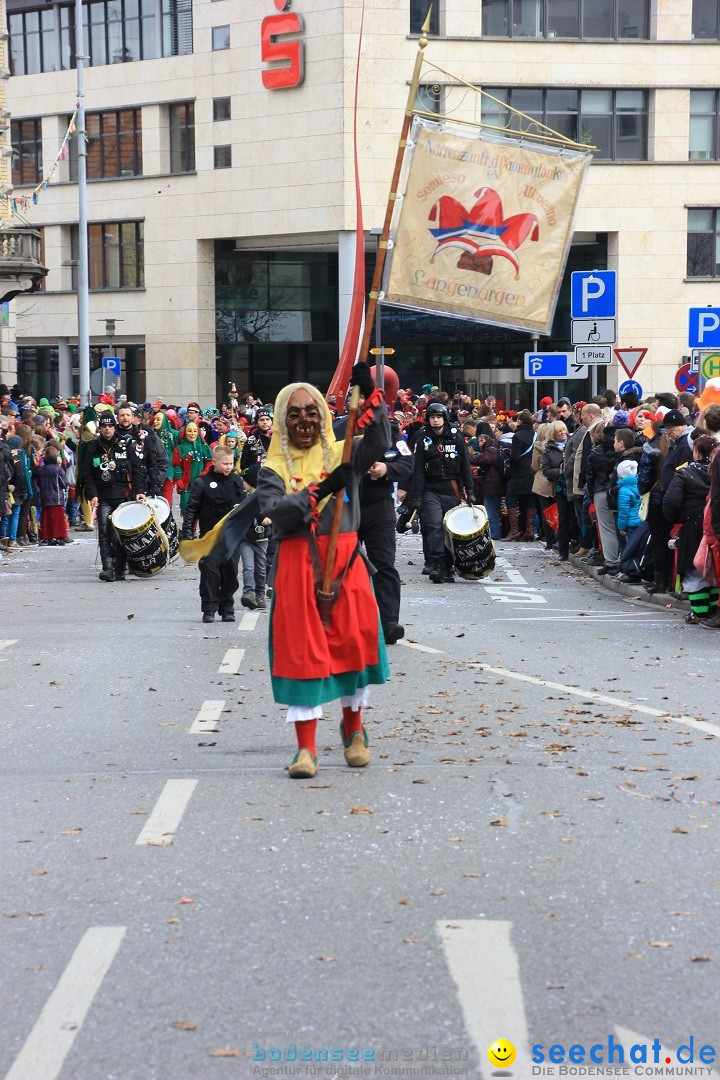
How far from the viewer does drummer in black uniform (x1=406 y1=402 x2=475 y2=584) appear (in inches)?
711

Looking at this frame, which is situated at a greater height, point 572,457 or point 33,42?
point 33,42

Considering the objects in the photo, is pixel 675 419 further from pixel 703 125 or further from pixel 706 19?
pixel 706 19

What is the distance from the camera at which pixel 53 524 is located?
82.7ft

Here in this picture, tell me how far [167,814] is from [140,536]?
11644mm

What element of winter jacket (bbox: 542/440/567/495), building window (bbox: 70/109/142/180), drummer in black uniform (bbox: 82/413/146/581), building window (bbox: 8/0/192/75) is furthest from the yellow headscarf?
building window (bbox: 70/109/142/180)

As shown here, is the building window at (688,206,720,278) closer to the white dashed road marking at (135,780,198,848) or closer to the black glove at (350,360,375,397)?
the black glove at (350,360,375,397)

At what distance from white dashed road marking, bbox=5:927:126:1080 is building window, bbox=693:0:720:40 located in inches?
1986

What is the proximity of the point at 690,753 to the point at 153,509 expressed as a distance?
11.0 meters

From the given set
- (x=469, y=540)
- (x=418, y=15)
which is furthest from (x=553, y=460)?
(x=418, y=15)

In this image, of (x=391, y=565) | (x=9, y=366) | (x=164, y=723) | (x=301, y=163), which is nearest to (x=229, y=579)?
(x=391, y=565)

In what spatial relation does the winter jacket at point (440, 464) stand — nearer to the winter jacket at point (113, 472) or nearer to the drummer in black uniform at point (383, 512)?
the winter jacket at point (113, 472)

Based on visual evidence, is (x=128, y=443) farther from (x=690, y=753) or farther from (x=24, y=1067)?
(x=24, y=1067)

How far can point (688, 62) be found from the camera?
5109 centimetres

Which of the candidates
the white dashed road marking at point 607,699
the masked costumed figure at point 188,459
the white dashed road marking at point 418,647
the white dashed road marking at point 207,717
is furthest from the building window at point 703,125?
the white dashed road marking at point 207,717
